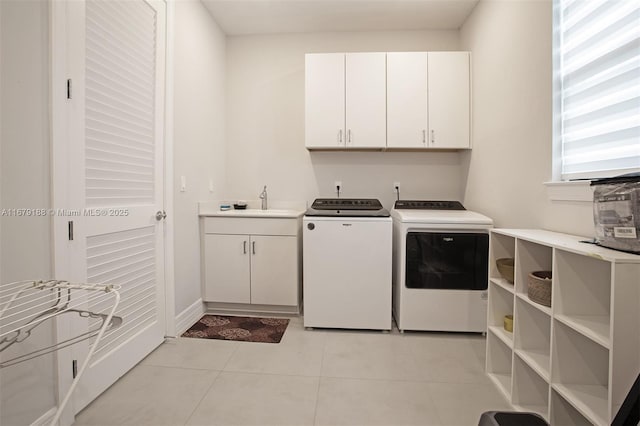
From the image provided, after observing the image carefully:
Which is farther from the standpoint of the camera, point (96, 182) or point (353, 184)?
point (353, 184)

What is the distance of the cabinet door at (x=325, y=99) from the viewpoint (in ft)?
9.05

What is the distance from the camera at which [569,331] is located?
4.26 feet

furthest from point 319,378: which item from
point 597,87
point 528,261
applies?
point 597,87

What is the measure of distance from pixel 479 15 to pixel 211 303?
3.32 m

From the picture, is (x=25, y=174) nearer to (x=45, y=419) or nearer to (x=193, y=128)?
(x=45, y=419)

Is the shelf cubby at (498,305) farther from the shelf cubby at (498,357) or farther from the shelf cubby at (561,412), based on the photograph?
the shelf cubby at (561,412)

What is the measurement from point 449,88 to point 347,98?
0.88m

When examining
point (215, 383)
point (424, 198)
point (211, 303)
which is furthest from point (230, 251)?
point (424, 198)

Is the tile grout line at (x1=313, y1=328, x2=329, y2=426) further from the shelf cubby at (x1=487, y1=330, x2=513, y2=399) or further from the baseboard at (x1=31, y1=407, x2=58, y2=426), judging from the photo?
the baseboard at (x1=31, y1=407, x2=58, y2=426)

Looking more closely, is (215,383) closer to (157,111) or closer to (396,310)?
(396,310)

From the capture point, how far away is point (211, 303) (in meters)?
2.79

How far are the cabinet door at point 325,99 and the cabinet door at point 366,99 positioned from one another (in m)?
0.07

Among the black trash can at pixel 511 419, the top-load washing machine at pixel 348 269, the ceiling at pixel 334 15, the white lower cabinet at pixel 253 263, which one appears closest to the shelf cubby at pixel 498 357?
the top-load washing machine at pixel 348 269

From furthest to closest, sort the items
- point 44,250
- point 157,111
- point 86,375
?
point 157,111, point 86,375, point 44,250
